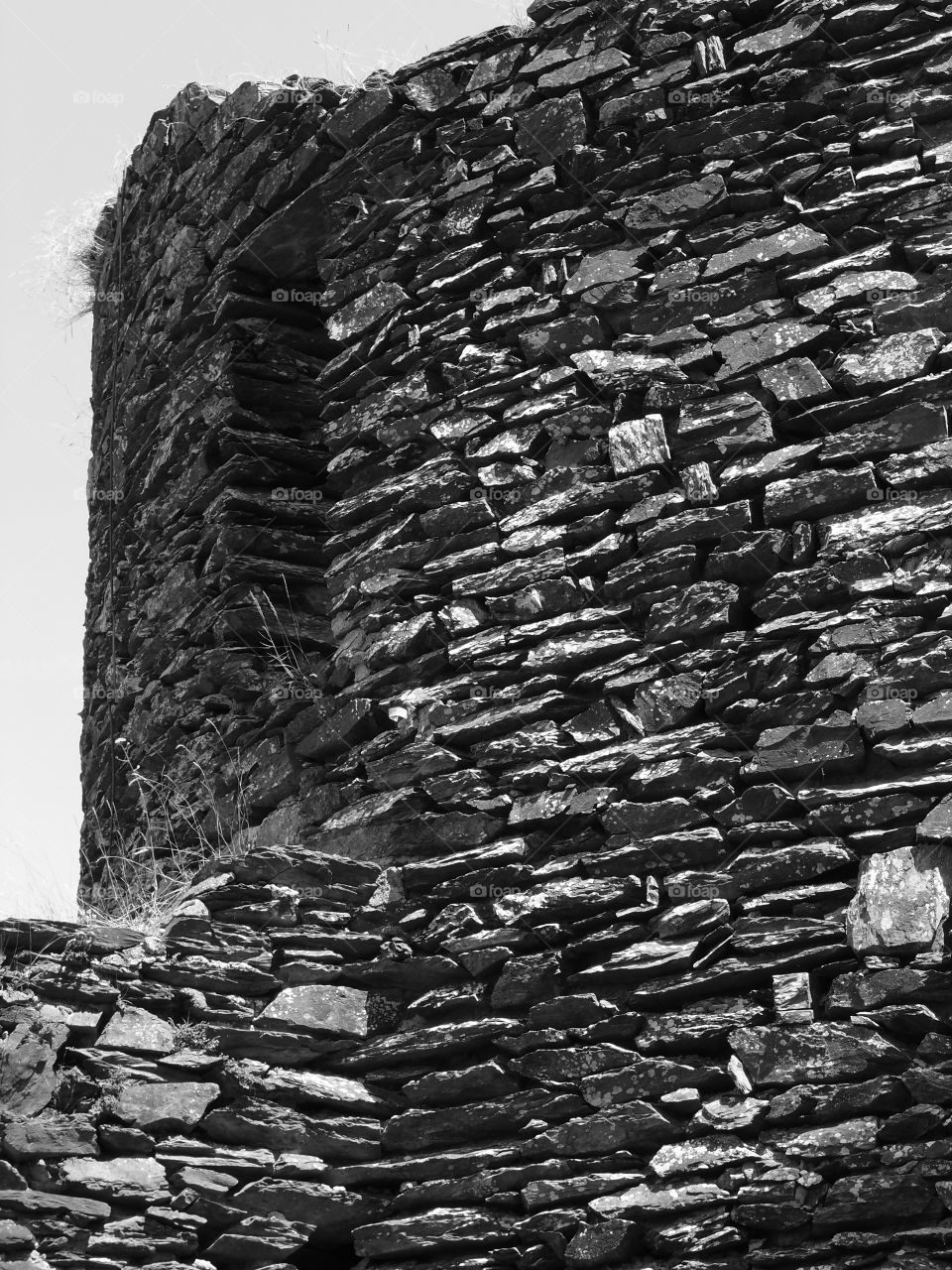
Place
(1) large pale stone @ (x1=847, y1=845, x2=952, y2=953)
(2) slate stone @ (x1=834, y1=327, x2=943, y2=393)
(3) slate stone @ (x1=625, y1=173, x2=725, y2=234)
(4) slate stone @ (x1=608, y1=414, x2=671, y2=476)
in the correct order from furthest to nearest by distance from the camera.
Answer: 1. (3) slate stone @ (x1=625, y1=173, x2=725, y2=234)
2. (4) slate stone @ (x1=608, y1=414, x2=671, y2=476)
3. (2) slate stone @ (x1=834, y1=327, x2=943, y2=393)
4. (1) large pale stone @ (x1=847, y1=845, x2=952, y2=953)

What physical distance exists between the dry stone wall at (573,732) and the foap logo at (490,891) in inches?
0.4

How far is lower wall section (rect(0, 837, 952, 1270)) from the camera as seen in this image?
152 inches

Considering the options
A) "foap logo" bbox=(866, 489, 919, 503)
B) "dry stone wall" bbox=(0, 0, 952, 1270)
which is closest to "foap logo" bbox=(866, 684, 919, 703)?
"dry stone wall" bbox=(0, 0, 952, 1270)

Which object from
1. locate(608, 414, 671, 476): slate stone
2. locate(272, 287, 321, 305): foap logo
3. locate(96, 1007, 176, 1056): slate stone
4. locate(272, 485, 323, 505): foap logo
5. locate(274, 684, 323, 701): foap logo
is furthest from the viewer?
locate(272, 287, 321, 305): foap logo

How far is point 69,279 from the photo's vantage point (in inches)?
329

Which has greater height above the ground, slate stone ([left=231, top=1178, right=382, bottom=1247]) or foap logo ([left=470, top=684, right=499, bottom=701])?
foap logo ([left=470, top=684, right=499, bottom=701])

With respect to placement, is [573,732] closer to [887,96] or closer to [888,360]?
[888,360]

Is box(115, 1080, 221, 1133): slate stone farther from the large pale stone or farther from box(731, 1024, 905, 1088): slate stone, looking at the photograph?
the large pale stone

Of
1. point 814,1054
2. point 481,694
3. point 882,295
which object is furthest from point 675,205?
point 814,1054

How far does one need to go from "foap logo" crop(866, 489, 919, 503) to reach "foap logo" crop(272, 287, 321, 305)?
3.04 m

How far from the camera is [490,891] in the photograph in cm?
471

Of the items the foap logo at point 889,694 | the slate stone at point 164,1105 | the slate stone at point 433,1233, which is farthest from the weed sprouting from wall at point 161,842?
the foap logo at point 889,694

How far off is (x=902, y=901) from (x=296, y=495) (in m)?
3.42

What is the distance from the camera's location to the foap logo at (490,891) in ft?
15.4
